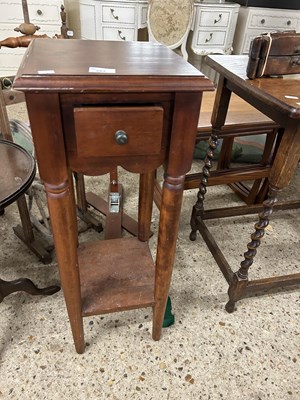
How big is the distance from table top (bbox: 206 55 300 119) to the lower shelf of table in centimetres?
66

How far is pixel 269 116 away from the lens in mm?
929

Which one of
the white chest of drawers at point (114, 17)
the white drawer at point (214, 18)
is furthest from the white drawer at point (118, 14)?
the white drawer at point (214, 18)

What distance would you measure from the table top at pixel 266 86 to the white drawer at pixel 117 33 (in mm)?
1580

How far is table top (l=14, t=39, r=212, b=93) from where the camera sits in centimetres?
54

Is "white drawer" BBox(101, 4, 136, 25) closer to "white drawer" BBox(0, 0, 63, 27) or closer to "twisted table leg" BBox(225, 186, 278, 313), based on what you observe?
"white drawer" BBox(0, 0, 63, 27)

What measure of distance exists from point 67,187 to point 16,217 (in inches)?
43.0

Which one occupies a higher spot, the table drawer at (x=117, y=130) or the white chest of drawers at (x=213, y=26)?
the table drawer at (x=117, y=130)

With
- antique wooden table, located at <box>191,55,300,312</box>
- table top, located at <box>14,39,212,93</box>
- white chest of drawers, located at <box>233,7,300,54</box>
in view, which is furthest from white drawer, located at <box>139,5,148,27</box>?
table top, located at <box>14,39,212,93</box>

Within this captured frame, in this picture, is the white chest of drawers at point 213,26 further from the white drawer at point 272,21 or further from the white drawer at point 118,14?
the white drawer at point 118,14

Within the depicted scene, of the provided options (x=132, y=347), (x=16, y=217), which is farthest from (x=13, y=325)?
(x=16, y=217)

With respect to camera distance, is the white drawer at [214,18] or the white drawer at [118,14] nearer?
the white drawer at [118,14]

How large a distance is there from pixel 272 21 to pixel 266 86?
2385 millimetres

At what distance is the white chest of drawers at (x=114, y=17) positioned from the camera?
2.37m

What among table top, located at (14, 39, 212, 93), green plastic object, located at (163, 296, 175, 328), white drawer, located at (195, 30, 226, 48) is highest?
table top, located at (14, 39, 212, 93)
